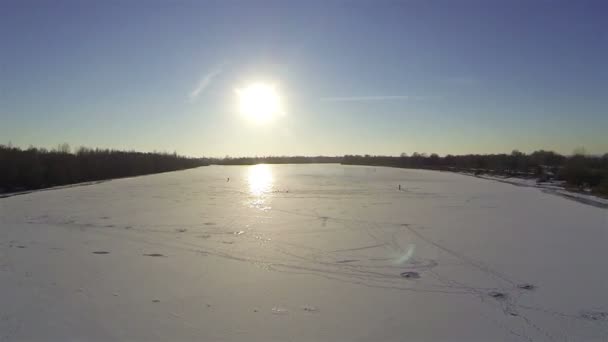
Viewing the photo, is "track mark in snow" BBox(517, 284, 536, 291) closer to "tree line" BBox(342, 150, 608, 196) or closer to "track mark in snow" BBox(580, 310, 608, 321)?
"track mark in snow" BBox(580, 310, 608, 321)

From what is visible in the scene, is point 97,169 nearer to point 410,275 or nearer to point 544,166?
point 410,275

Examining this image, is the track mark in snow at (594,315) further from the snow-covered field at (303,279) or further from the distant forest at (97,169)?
the distant forest at (97,169)

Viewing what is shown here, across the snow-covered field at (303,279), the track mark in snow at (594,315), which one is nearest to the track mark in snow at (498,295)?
the snow-covered field at (303,279)

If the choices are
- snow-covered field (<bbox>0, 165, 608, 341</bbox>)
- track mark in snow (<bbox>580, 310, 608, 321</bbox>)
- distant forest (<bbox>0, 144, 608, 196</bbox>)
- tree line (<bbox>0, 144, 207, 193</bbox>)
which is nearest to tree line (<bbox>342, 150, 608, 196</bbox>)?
distant forest (<bbox>0, 144, 608, 196</bbox>)

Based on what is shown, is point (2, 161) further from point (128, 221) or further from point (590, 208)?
point (590, 208)

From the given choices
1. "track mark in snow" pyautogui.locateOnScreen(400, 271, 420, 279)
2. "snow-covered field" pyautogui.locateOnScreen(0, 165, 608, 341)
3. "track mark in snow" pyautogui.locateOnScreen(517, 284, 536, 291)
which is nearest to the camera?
"snow-covered field" pyautogui.locateOnScreen(0, 165, 608, 341)
